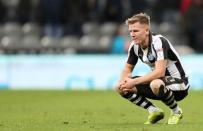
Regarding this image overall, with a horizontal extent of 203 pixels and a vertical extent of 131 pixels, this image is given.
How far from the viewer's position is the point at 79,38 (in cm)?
1933

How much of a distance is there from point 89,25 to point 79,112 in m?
9.13

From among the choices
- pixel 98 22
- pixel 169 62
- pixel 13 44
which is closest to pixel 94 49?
pixel 98 22

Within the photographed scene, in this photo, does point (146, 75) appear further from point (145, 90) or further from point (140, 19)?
point (140, 19)

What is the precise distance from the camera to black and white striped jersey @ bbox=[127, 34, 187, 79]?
8180 millimetres

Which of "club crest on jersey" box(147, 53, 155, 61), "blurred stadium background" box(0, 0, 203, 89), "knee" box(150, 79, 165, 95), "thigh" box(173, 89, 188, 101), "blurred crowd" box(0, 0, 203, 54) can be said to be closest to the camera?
"knee" box(150, 79, 165, 95)

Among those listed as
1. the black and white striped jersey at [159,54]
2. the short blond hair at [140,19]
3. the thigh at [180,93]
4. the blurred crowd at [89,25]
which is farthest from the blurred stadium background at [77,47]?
the short blond hair at [140,19]

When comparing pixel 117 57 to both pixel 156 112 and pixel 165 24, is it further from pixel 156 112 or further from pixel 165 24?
pixel 156 112

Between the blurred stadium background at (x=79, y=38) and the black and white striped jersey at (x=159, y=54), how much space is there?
826cm

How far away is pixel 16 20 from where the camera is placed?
66.3 ft

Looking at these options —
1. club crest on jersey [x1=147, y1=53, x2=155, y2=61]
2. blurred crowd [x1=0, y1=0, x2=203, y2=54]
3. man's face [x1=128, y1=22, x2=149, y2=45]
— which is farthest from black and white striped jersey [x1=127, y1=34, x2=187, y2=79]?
blurred crowd [x1=0, y1=0, x2=203, y2=54]

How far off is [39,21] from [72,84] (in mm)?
3078

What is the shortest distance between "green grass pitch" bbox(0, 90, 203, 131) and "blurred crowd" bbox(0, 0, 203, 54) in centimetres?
304

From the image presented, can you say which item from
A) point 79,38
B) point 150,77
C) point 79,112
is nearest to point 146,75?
point 150,77

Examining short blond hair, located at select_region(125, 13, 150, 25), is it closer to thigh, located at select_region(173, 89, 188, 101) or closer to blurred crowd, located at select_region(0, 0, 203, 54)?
thigh, located at select_region(173, 89, 188, 101)
